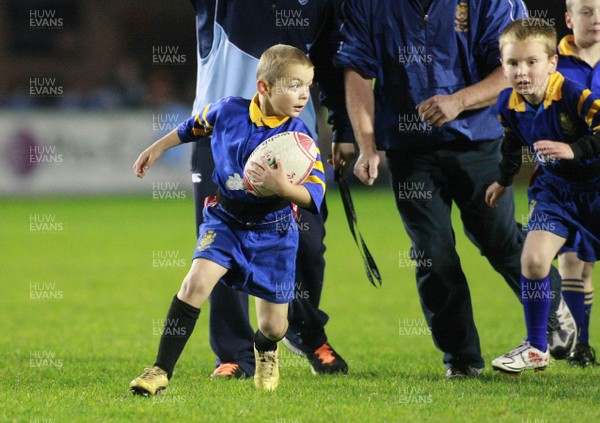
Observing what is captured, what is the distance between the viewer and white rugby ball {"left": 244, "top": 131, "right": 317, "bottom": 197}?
4.77 meters

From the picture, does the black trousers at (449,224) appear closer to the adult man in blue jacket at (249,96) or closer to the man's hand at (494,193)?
the man's hand at (494,193)

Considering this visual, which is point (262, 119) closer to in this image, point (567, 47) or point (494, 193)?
point (494, 193)

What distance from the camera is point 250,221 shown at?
5.06m

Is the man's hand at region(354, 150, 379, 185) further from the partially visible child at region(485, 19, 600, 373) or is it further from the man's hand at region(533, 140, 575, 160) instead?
the man's hand at region(533, 140, 575, 160)

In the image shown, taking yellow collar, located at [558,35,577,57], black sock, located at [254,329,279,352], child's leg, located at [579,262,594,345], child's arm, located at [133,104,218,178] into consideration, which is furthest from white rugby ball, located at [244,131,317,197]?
child's leg, located at [579,262,594,345]

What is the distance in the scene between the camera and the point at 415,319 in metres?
8.18

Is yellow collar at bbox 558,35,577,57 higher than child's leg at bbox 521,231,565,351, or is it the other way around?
yellow collar at bbox 558,35,577,57

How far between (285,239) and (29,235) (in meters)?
10.1

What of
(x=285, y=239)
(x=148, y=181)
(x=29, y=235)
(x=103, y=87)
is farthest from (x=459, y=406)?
(x=103, y=87)

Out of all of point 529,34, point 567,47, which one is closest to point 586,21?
point 567,47

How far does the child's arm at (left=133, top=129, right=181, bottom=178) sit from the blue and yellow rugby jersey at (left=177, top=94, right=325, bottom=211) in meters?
0.18

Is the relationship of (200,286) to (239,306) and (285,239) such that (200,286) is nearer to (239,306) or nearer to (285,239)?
(285,239)

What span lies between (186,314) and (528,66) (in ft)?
6.87

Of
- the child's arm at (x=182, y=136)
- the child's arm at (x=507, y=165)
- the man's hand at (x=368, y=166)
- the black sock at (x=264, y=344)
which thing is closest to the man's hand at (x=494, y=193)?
the child's arm at (x=507, y=165)
